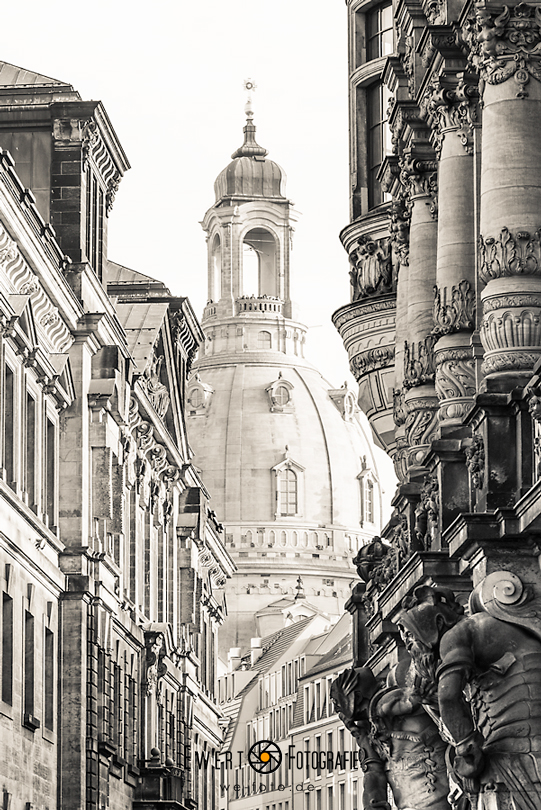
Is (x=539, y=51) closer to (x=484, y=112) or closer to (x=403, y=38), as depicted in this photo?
(x=484, y=112)

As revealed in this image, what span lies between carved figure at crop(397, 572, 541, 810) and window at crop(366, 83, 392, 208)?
23895 mm

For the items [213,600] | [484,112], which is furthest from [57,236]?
[213,600]

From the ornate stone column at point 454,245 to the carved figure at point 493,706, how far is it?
8.64 meters

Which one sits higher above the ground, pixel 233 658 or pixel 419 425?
pixel 233 658

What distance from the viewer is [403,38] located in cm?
3691

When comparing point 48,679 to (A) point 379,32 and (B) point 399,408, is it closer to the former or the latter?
(A) point 379,32

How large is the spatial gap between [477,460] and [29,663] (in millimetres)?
31854

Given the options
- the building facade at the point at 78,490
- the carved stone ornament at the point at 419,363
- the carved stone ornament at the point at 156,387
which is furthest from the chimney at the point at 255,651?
the carved stone ornament at the point at 419,363

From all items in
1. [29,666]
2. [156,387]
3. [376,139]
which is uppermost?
[156,387]

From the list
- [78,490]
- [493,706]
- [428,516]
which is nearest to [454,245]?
[428,516]

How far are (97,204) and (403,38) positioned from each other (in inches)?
1133

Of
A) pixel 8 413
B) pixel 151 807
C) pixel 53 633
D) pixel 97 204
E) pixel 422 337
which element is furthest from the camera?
pixel 151 807

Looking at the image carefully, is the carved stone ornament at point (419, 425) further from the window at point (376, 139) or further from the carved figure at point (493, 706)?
the carved figure at point (493, 706)

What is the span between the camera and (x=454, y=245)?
29.5 metres
